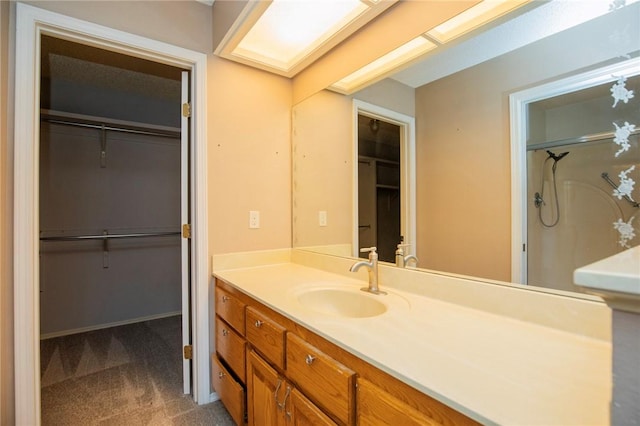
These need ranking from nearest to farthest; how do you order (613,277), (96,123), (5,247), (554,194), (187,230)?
(613,277)
(554,194)
(5,247)
(187,230)
(96,123)

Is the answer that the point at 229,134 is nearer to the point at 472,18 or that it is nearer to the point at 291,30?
the point at 291,30

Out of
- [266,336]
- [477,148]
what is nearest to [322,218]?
[266,336]

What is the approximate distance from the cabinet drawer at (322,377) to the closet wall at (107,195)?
2411mm

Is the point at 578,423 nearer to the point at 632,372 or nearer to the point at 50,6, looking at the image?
the point at 632,372

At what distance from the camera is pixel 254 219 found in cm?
192

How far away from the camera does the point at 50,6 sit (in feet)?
4.46

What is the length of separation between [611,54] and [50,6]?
7.28 feet

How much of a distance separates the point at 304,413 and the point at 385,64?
1565 millimetres

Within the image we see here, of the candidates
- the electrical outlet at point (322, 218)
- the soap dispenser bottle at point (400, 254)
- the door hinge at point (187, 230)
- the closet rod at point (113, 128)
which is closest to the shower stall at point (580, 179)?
the soap dispenser bottle at point (400, 254)

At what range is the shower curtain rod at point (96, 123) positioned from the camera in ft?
8.36

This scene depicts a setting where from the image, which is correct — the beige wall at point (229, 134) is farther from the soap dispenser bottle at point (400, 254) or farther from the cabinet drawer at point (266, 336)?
the soap dispenser bottle at point (400, 254)

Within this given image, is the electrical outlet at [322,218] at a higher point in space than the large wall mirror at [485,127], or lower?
lower

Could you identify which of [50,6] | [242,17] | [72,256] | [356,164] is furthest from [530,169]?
[72,256]

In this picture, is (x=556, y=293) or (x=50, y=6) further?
(x=50, y=6)
